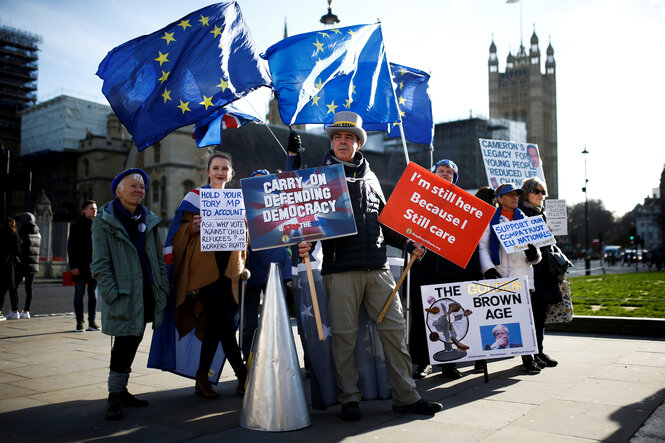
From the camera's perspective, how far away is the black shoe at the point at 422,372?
225 inches

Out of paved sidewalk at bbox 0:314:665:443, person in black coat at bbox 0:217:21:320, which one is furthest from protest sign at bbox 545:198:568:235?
person in black coat at bbox 0:217:21:320

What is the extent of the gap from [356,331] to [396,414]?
25.4 inches

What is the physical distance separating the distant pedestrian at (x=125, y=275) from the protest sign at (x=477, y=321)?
2.30 metres

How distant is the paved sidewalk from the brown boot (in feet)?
0.25

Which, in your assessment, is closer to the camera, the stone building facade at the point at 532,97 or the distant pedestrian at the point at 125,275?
the distant pedestrian at the point at 125,275

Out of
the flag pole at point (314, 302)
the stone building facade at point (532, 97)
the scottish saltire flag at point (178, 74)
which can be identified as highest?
the stone building facade at point (532, 97)

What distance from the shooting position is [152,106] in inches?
206

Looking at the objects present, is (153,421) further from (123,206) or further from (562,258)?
(562,258)

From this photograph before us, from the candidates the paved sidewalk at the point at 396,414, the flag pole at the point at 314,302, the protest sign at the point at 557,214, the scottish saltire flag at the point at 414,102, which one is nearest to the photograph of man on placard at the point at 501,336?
the paved sidewalk at the point at 396,414

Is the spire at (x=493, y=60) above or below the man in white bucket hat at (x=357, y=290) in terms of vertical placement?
above

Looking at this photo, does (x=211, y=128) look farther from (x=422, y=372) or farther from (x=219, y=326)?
(x=422, y=372)

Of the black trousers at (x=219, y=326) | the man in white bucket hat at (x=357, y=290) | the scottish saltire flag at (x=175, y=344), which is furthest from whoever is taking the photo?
the scottish saltire flag at (x=175, y=344)

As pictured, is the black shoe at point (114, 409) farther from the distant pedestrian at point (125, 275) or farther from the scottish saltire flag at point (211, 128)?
the scottish saltire flag at point (211, 128)

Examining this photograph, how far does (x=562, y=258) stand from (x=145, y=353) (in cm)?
477
